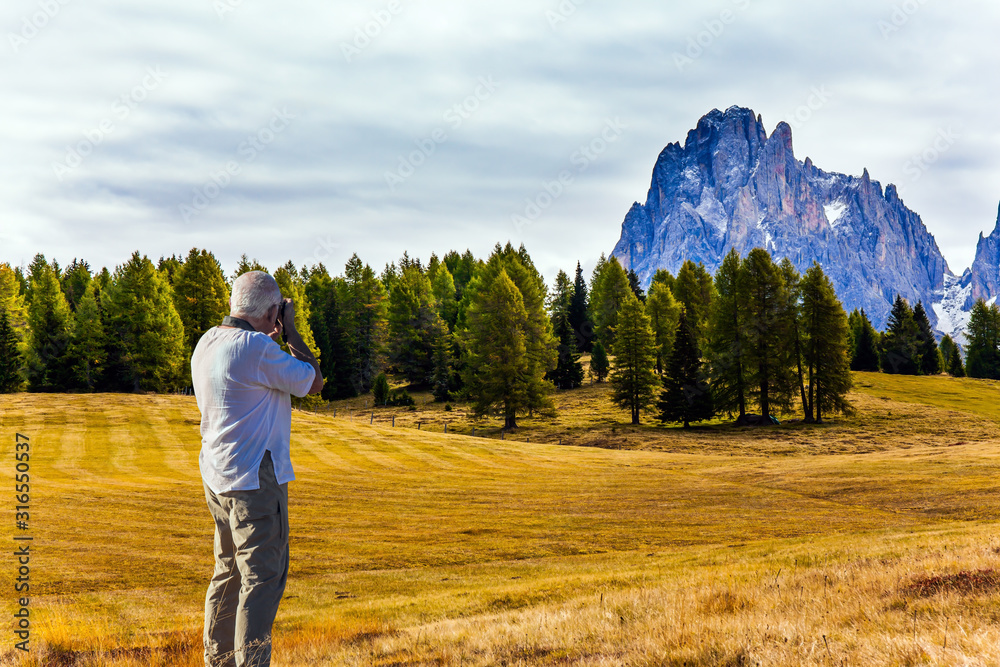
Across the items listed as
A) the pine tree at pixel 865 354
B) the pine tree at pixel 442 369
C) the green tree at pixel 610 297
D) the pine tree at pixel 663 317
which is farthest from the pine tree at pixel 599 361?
the pine tree at pixel 865 354

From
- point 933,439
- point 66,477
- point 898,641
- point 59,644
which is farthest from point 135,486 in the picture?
point 933,439

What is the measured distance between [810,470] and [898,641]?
88.9 ft

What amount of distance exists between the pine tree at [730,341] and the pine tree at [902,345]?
46966mm

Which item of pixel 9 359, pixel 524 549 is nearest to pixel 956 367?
pixel 524 549

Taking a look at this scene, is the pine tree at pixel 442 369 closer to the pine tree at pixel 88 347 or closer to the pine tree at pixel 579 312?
the pine tree at pixel 579 312

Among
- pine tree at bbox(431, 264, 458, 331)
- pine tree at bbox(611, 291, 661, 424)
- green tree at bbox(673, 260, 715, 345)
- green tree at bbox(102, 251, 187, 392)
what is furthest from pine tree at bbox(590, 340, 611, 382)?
green tree at bbox(102, 251, 187, 392)

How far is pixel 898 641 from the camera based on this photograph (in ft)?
14.3

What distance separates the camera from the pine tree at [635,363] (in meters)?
53.9

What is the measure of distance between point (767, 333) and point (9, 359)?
2635 inches

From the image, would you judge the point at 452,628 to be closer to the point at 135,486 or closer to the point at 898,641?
the point at 898,641

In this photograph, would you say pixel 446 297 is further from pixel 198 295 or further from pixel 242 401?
pixel 242 401

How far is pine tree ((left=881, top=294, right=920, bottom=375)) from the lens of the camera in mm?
86750

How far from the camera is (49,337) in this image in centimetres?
6038

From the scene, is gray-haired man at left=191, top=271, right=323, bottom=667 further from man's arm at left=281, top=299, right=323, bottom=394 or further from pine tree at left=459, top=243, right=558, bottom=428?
pine tree at left=459, top=243, right=558, bottom=428
